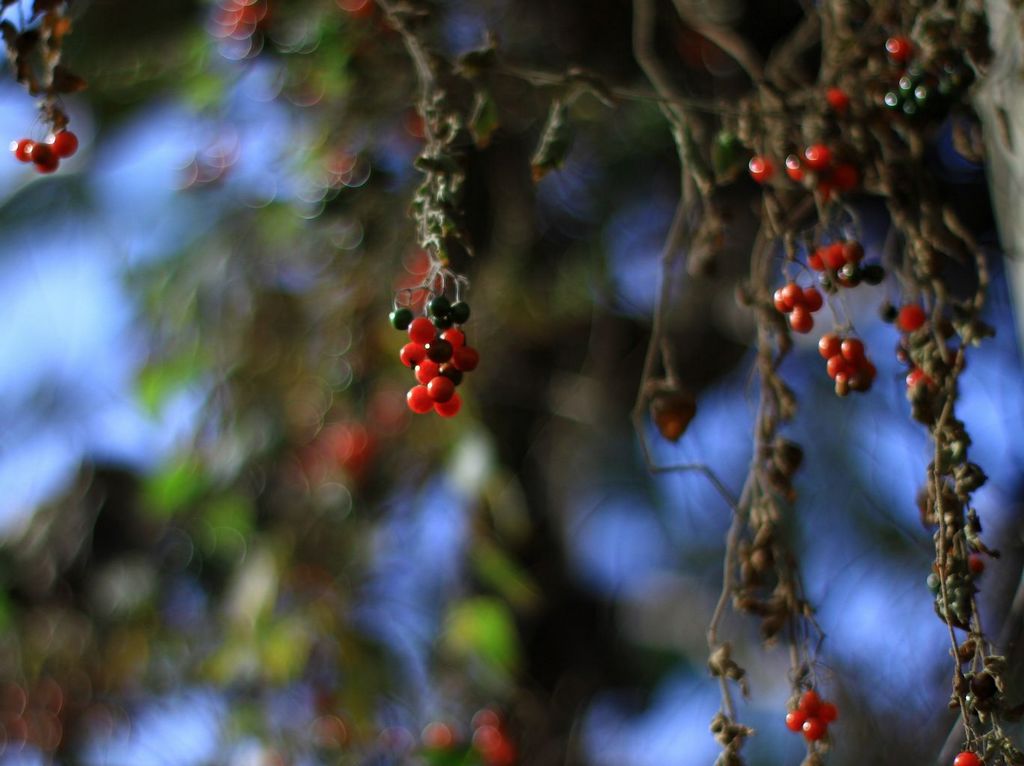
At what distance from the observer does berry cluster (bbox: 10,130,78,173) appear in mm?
894

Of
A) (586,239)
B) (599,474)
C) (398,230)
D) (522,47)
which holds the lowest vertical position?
(599,474)

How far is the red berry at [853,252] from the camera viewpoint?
86 centimetres

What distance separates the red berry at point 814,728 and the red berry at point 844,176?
0.40m

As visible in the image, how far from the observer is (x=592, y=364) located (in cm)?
202

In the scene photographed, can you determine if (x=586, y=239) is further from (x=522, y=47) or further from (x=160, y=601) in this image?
(x=160, y=601)

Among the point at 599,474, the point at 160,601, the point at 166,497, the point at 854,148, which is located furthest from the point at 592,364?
the point at 854,148

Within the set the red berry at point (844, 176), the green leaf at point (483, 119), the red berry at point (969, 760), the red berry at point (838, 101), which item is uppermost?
the green leaf at point (483, 119)

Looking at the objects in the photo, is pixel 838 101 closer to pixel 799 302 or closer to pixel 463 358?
pixel 799 302

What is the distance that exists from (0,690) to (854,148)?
1.95 m

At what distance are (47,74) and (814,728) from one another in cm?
71

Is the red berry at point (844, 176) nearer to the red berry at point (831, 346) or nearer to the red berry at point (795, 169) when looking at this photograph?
the red berry at point (795, 169)

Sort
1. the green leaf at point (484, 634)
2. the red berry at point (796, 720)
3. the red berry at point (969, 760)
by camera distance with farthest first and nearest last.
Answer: the green leaf at point (484, 634)
the red berry at point (796, 720)
the red berry at point (969, 760)

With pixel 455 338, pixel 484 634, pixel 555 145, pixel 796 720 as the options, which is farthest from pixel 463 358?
pixel 484 634

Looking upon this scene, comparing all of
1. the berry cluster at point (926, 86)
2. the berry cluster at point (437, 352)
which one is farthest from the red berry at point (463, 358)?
the berry cluster at point (926, 86)
